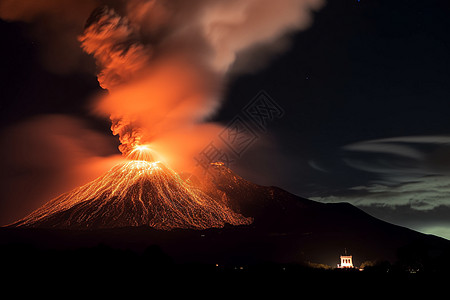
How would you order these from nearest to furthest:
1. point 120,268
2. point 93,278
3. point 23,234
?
point 93,278 → point 120,268 → point 23,234

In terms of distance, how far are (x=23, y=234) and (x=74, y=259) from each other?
142 metres

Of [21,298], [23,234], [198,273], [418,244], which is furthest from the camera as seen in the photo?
[23,234]

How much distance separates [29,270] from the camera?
4588 centimetres

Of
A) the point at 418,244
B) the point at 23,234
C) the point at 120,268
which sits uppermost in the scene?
the point at 23,234

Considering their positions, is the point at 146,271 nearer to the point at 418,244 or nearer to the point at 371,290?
the point at 371,290

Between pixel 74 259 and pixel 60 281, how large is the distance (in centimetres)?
1145

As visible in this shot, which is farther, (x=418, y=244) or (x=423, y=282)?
(x=418, y=244)

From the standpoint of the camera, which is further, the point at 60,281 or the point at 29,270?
the point at 29,270

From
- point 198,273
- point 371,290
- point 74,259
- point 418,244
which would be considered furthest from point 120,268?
point 418,244

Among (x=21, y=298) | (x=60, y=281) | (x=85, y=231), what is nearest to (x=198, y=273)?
(x=60, y=281)

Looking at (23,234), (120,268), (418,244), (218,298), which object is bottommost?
(218,298)

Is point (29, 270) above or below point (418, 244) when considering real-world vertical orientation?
below

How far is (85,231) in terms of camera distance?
183125 mm

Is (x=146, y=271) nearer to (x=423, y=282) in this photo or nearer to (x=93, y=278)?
(x=93, y=278)
